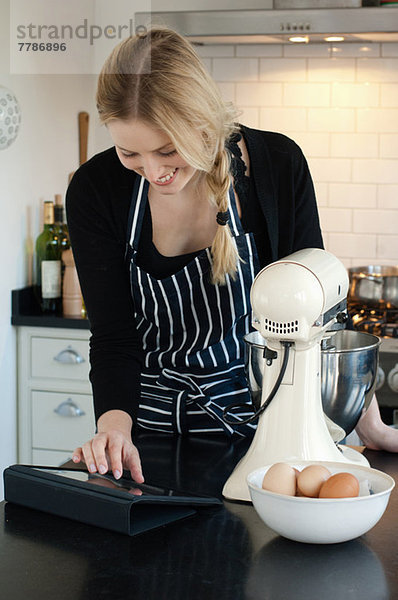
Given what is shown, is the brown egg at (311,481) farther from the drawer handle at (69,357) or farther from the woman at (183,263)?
the drawer handle at (69,357)

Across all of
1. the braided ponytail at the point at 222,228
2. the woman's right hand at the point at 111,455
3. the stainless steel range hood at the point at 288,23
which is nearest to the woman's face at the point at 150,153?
the braided ponytail at the point at 222,228

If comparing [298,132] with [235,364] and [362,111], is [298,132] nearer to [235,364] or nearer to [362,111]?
[362,111]

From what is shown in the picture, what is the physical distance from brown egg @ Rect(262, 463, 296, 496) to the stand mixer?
0.13 metres

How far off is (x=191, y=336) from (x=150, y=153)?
0.46 metres

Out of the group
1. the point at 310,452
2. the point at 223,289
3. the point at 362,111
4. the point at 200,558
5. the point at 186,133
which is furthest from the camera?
the point at 362,111

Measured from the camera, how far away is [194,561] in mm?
1065

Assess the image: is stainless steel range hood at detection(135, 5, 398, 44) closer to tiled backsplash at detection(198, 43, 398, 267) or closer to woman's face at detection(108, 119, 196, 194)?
tiled backsplash at detection(198, 43, 398, 267)

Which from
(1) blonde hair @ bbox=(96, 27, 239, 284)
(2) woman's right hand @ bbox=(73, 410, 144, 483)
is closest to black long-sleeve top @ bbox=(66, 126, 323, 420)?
(1) blonde hair @ bbox=(96, 27, 239, 284)

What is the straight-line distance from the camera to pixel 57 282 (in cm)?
324

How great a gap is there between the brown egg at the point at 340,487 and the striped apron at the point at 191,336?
53cm

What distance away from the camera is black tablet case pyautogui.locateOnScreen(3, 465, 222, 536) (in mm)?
1148

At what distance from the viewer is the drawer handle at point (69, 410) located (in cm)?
312

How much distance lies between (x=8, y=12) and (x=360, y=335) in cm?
211

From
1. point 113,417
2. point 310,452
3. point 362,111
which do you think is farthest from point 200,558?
point 362,111
